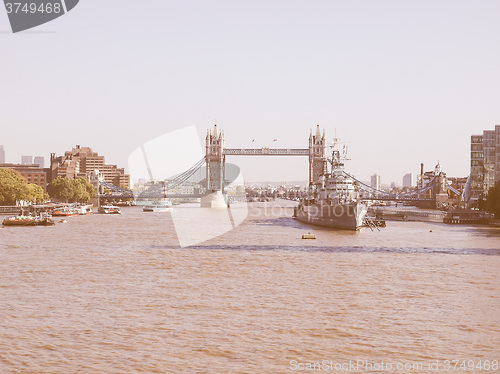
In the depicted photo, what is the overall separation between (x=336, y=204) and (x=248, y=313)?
6337 centimetres

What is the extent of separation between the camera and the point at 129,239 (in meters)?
66.8

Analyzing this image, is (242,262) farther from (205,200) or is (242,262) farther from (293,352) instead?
(205,200)

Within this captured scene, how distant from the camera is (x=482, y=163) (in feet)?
534

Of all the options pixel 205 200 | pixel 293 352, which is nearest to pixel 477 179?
pixel 205 200

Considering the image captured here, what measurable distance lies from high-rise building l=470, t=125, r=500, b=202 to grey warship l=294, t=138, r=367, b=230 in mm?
65305

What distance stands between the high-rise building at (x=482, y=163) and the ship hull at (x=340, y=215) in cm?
7136

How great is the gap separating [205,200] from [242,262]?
151146 mm

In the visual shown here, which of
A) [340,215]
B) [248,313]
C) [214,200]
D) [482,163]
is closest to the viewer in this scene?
[248,313]

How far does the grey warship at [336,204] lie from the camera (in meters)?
84.2

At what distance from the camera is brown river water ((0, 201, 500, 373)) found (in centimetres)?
1969
